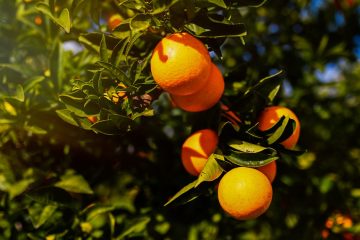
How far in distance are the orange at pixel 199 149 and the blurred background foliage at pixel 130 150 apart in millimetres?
154

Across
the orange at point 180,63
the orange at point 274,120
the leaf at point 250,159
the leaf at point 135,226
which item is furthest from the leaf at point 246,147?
the leaf at point 135,226

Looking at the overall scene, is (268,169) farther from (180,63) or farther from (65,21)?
(65,21)

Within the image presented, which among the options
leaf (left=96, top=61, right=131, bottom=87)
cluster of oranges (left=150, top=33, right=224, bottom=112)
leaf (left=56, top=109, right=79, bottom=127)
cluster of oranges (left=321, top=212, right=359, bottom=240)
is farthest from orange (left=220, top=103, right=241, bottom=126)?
cluster of oranges (left=321, top=212, right=359, bottom=240)

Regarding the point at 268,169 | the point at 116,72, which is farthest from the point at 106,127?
the point at 268,169

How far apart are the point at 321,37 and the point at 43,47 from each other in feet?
6.43

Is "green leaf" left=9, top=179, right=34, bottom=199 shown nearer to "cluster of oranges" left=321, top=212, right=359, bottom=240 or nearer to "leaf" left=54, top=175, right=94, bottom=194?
"leaf" left=54, top=175, right=94, bottom=194

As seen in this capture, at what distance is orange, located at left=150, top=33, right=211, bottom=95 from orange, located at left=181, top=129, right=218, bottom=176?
0.25 metres

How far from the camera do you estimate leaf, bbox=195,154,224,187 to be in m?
1.18

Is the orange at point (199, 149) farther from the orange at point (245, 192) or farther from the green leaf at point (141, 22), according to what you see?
the green leaf at point (141, 22)

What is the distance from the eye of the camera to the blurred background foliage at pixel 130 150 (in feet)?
5.31

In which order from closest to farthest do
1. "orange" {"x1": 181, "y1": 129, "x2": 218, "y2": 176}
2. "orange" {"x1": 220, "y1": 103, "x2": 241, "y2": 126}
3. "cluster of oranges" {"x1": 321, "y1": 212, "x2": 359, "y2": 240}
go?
"orange" {"x1": 181, "y1": 129, "x2": 218, "y2": 176}
"orange" {"x1": 220, "y1": 103, "x2": 241, "y2": 126}
"cluster of oranges" {"x1": 321, "y1": 212, "x2": 359, "y2": 240}

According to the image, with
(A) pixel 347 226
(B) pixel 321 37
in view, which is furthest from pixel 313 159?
(B) pixel 321 37

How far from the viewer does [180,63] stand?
1.16 meters

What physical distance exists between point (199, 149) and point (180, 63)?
1.12 ft
